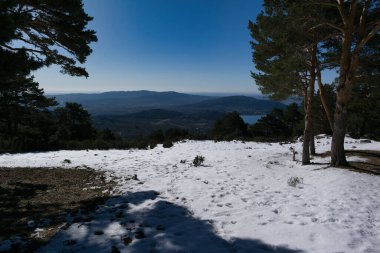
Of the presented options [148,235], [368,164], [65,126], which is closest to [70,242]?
[148,235]

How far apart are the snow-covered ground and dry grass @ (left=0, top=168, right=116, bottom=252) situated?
0.53 m

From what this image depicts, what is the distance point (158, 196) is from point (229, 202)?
2.04 meters

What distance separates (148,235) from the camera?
4.95 metres

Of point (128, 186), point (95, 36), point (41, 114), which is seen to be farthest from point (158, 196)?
point (41, 114)

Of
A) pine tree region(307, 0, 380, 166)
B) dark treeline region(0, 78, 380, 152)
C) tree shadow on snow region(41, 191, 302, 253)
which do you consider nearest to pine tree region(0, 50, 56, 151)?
dark treeline region(0, 78, 380, 152)

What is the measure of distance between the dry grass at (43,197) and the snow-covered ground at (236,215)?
1.75 feet

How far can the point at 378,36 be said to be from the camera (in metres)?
10.3

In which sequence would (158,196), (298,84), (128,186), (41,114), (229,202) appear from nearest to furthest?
(229,202), (158,196), (128,186), (298,84), (41,114)

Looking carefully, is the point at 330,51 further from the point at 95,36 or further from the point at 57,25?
the point at 57,25

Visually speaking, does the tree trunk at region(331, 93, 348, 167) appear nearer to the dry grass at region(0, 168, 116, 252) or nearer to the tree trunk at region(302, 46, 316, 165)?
the tree trunk at region(302, 46, 316, 165)

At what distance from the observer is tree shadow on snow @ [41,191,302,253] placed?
439 cm

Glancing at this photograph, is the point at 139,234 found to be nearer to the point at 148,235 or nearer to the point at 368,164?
the point at 148,235

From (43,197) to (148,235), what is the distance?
4659mm

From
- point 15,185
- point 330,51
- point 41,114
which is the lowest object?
point 15,185
